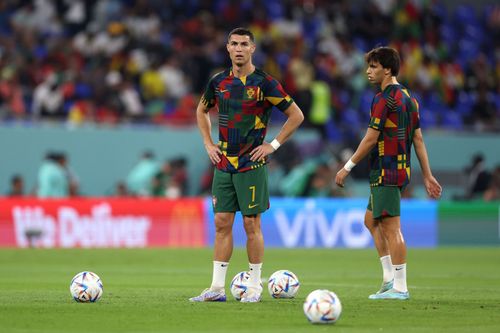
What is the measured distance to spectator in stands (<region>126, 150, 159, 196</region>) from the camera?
24.8 metres

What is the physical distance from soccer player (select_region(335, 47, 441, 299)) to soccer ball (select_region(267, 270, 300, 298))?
2.77ft

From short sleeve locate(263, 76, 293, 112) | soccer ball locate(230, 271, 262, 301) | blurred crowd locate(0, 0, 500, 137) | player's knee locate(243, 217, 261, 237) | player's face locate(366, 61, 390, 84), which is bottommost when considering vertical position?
soccer ball locate(230, 271, 262, 301)

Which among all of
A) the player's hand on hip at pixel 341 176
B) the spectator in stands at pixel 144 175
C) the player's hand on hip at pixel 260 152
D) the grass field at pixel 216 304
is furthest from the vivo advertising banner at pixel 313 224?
the player's hand on hip at pixel 260 152

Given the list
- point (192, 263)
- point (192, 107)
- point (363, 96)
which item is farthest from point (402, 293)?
point (363, 96)

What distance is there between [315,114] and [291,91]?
88 cm

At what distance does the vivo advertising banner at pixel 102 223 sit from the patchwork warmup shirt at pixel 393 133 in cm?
1235

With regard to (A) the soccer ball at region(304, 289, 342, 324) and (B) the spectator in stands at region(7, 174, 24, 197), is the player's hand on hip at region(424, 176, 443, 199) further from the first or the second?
(B) the spectator in stands at region(7, 174, 24, 197)

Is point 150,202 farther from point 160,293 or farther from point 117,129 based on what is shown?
point 160,293

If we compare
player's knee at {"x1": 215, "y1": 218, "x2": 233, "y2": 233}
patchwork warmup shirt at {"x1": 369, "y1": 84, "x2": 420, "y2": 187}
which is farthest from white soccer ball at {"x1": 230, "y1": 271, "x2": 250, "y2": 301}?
patchwork warmup shirt at {"x1": 369, "y1": 84, "x2": 420, "y2": 187}

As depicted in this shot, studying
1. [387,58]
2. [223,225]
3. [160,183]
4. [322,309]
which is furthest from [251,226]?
[160,183]

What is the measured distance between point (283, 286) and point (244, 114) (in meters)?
1.89

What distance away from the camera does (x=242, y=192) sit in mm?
10766

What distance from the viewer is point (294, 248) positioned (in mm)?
23016

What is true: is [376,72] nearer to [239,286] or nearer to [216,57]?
[239,286]
